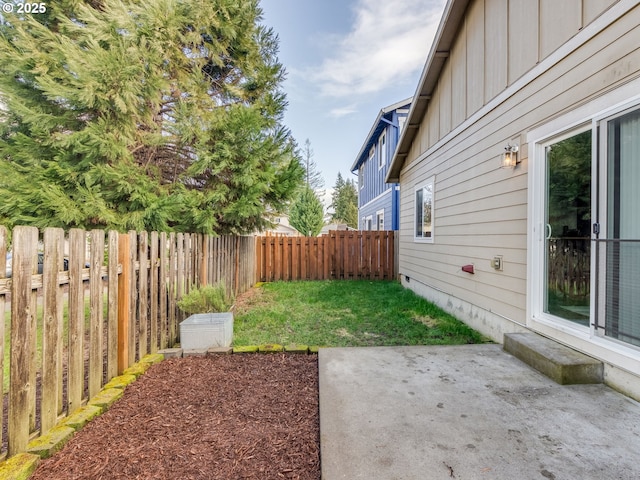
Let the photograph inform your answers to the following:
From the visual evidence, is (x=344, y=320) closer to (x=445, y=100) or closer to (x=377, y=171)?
(x=445, y=100)

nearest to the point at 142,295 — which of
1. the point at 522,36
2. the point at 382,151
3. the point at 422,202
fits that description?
the point at 522,36

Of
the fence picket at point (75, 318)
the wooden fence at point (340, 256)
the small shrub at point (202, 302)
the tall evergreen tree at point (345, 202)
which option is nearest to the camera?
the fence picket at point (75, 318)

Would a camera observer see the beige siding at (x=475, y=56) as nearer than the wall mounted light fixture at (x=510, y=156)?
No

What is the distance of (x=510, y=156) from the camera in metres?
3.79

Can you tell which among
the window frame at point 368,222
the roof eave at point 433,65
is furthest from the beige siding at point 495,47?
the window frame at point 368,222

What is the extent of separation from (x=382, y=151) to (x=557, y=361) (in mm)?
11685

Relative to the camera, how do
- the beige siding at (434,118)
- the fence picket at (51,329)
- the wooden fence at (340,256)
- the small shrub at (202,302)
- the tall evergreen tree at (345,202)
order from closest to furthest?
the fence picket at (51,329) < the small shrub at (202,302) < the beige siding at (434,118) < the wooden fence at (340,256) < the tall evergreen tree at (345,202)

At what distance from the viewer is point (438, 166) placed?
6207 mm

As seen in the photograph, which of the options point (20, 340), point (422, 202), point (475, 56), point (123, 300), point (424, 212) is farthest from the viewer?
point (422, 202)

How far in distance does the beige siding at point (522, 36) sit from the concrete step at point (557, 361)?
2906 mm

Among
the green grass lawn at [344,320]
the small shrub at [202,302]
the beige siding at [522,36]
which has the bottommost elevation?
the green grass lawn at [344,320]

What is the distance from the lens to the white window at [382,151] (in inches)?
506

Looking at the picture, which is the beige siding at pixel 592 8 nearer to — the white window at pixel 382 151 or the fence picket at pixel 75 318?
the fence picket at pixel 75 318

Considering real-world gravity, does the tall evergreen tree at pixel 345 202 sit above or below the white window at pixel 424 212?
above
